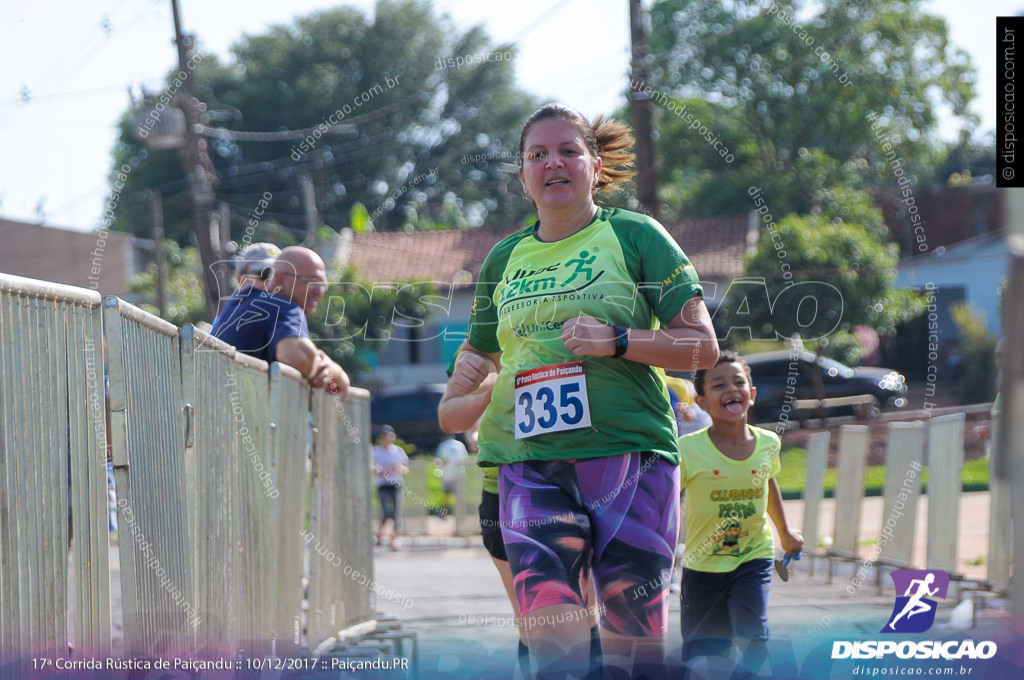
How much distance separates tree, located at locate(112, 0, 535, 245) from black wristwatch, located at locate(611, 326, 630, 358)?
39.0 m

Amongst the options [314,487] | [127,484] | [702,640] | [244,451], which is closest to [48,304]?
[127,484]

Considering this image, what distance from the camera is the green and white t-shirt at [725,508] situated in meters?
5.04

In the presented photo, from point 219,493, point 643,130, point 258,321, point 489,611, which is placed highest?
point 643,130

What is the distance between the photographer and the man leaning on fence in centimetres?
597

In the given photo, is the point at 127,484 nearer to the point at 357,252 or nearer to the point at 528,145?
the point at 528,145

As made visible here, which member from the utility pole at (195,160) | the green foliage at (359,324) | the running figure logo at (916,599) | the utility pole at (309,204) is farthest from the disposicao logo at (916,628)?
the utility pole at (309,204)

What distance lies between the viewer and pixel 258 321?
6008 millimetres

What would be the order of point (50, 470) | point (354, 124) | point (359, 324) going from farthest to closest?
point (354, 124)
point (359, 324)
point (50, 470)

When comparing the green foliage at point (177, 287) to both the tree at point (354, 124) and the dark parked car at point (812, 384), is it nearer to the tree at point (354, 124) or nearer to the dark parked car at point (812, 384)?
the tree at point (354, 124)

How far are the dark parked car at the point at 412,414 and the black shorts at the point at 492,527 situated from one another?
26689 mm

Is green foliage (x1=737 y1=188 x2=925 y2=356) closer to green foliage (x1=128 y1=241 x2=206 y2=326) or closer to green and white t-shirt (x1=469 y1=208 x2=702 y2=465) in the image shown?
green foliage (x1=128 y1=241 x2=206 y2=326)

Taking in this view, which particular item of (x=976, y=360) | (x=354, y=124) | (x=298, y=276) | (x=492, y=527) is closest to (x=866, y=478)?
(x=976, y=360)

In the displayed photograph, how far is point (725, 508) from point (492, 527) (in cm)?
98

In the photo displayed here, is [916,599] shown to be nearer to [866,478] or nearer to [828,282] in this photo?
[866,478]
